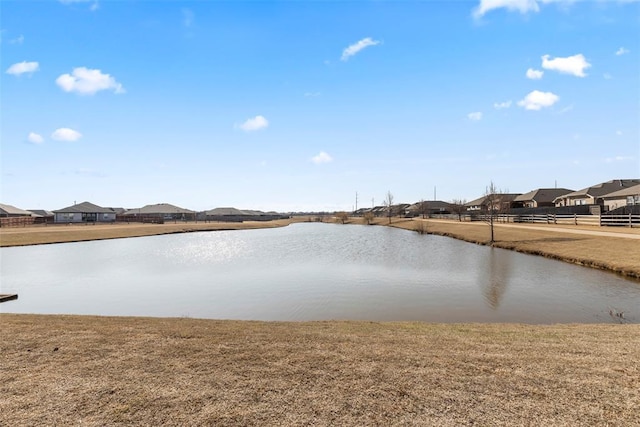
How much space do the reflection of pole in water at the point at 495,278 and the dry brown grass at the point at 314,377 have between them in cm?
693

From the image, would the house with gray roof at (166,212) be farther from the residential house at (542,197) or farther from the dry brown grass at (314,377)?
the dry brown grass at (314,377)

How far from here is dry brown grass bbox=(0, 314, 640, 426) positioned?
4566 millimetres

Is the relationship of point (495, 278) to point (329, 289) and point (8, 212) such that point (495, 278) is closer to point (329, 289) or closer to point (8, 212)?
point (329, 289)

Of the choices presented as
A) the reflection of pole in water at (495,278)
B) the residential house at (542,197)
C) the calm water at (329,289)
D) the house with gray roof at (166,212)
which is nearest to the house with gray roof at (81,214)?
the house with gray roof at (166,212)

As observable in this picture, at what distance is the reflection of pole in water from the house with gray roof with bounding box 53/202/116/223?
322 ft

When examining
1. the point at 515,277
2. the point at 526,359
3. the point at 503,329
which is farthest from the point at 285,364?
the point at 515,277

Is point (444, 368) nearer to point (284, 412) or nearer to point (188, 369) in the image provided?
point (284, 412)

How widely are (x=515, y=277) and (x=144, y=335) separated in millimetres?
18978

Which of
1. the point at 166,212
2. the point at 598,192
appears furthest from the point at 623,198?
the point at 166,212

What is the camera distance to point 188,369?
600 cm

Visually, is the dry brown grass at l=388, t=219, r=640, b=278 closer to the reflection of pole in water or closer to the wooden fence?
the reflection of pole in water

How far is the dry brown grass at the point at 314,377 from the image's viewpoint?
457 cm

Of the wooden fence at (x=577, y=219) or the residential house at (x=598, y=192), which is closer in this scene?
the wooden fence at (x=577, y=219)

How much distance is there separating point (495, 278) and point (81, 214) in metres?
102
